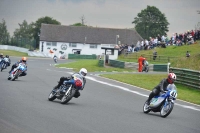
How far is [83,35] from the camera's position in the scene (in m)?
114

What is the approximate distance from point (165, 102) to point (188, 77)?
17166 mm

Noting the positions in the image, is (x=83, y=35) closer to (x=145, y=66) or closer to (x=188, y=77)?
(x=145, y=66)

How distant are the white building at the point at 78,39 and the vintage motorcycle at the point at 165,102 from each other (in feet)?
307

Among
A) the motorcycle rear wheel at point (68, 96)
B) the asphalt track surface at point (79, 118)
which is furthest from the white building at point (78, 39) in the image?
the motorcycle rear wheel at point (68, 96)

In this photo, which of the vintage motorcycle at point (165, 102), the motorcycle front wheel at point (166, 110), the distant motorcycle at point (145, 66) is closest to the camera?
the vintage motorcycle at point (165, 102)

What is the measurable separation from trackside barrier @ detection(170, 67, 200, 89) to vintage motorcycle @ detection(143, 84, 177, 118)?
14962 millimetres

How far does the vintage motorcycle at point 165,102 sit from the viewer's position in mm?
16031

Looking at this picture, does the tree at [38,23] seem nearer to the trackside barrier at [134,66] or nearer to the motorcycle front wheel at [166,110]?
the trackside barrier at [134,66]

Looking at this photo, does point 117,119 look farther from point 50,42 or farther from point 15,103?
→ point 50,42

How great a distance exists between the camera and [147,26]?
452ft

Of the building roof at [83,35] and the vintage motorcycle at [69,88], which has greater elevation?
the building roof at [83,35]

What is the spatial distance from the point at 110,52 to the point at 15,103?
4098 centimetres

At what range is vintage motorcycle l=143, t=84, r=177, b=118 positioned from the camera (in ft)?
52.6

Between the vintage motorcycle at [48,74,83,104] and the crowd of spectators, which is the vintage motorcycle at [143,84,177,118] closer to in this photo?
the vintage motorcycle at [48,74,83,104]
